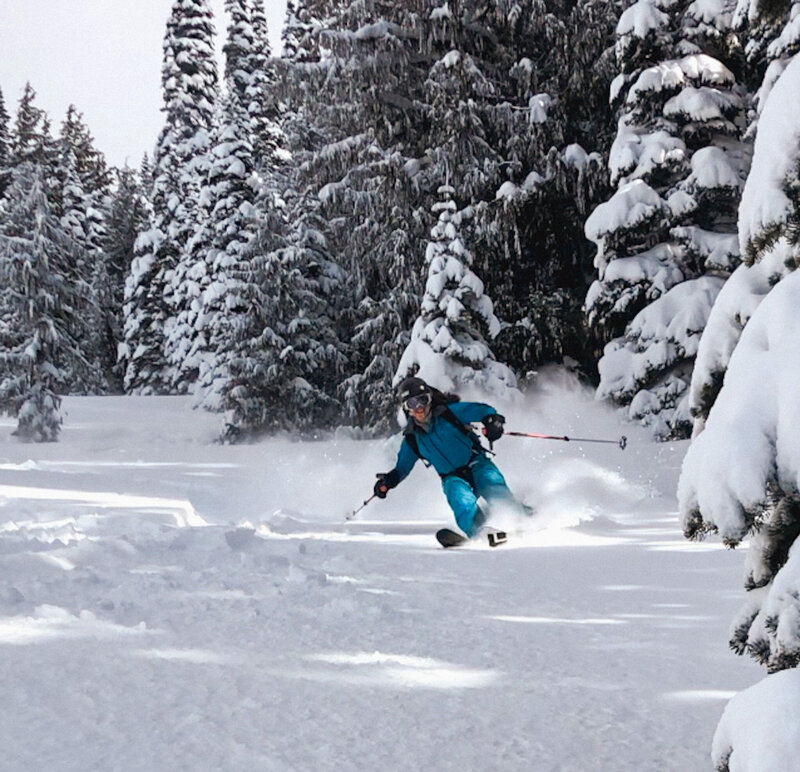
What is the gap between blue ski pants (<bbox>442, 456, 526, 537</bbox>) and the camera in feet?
26.2

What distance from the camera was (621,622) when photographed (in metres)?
4.76

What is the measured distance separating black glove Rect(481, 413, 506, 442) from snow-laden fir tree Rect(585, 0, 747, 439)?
748 cm

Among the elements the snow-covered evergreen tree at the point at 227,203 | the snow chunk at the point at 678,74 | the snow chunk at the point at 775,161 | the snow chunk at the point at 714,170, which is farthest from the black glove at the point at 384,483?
the snow-covered evergreen tree at the point at 227,203

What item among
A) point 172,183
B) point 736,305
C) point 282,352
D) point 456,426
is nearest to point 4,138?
point 172,183

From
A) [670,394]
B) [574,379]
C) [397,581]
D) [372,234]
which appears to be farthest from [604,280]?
[397,581]

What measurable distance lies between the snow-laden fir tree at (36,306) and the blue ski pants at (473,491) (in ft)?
63.5

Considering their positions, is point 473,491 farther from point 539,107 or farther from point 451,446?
point 539,107

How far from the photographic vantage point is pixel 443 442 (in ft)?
29.0

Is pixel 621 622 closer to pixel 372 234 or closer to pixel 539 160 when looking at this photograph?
pixel 539 160

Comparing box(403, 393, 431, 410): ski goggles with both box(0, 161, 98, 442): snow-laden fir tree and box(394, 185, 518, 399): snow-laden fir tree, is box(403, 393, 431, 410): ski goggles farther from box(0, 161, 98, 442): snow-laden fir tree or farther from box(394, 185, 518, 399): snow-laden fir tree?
box(0, 161, 98, 442): snow-laden fir tree

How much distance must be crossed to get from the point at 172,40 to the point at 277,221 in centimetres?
2125

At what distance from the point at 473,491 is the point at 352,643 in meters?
4.60

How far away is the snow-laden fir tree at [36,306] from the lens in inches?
992

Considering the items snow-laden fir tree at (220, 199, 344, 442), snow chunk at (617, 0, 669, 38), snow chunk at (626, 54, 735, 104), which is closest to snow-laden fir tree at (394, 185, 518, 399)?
snow chunk at (626, 54, 735, 104)
